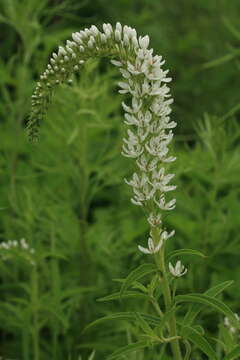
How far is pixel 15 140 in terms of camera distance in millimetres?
3596

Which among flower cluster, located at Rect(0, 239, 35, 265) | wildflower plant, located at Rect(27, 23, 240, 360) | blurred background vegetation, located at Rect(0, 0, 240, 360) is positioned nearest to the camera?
wildflower plant, located at Rect(27, 23, 240, 360)

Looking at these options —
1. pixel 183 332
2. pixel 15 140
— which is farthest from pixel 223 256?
pixel 183 332

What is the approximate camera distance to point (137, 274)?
1.70m

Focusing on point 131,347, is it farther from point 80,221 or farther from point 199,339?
point 80,221

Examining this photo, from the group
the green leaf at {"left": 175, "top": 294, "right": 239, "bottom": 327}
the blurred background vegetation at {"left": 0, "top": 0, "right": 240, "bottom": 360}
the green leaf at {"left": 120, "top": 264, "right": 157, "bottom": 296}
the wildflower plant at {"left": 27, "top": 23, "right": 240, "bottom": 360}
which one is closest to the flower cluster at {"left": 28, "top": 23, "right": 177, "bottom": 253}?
the wildflower plant at {"left": 27, "top": 23, "right": 240, "bottom": 360}

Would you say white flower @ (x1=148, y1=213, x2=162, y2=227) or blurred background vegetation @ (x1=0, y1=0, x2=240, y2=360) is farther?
blurred background vegetation @ (x1=0, y1=0, x2=240, y2=360)

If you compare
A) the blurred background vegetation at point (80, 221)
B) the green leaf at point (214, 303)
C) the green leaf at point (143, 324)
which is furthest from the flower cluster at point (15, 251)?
the green leaf at point (214, 303)

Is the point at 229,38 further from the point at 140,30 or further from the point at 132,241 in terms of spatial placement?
the point at 132,241

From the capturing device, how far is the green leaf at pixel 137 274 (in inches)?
66.0

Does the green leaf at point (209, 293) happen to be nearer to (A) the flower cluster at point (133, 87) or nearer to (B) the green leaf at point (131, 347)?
(B) the green leaf at point (131, 347)

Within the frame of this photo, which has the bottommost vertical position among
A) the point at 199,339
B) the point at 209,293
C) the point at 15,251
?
the point at 199,339

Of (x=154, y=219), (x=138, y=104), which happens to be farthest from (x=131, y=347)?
(x=138, y=104)

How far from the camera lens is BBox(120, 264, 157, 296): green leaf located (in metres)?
1.68

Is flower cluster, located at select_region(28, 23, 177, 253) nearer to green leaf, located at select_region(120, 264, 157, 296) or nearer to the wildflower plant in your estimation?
the wildflower plant
